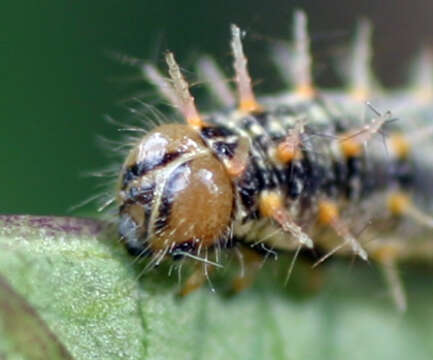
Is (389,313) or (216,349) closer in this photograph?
(216,349)

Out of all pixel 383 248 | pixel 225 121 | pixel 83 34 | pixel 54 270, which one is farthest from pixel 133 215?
pixel 83 34

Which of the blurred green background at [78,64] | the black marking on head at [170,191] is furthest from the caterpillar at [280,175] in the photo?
the blurred green background at [78,64]

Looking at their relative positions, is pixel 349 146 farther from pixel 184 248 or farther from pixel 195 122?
pixel 184 248

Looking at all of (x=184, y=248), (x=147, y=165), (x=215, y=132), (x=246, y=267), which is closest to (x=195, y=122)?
(x=215, y=132)

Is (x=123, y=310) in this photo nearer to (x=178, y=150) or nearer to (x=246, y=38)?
(x=178, y=150)

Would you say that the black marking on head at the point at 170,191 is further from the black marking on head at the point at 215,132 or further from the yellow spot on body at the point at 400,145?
the yellow spot on body at the point at 400,145

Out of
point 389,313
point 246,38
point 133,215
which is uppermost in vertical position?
point 246,38
